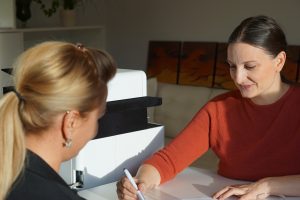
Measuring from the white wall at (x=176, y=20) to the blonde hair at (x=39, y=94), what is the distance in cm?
238

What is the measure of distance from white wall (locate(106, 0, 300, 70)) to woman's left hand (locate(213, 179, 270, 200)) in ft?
6.23

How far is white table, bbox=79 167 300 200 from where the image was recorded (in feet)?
4.25

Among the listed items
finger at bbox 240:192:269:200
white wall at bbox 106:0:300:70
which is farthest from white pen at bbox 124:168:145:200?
white wall at bbox 106:0:300:70

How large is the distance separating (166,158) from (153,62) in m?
2.27

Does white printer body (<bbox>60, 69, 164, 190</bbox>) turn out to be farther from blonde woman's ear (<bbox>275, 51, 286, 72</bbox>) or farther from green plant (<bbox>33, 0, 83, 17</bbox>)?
green plant (<bbox>33, 0, 83, 17</bbox>)

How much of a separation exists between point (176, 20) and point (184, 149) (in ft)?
7.08

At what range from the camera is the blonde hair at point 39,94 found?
2.72 feet

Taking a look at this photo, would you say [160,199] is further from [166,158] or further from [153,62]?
[153,62]

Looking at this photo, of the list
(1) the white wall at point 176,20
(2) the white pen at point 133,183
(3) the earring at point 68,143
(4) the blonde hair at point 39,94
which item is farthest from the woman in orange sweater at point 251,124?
(1) the white wall at point 176,20

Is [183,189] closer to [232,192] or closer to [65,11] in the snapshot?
[232,192]

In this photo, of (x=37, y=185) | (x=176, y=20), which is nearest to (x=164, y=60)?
(x=176, y=20)

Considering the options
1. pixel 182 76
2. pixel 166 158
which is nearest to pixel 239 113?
pixel 166 158

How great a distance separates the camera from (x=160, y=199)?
1.28m

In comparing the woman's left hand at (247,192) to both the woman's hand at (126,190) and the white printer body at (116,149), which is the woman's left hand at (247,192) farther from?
the white printer body at (116,149)
